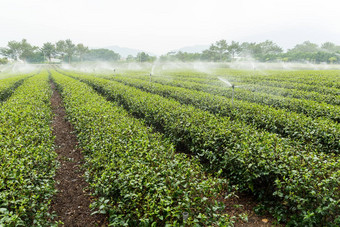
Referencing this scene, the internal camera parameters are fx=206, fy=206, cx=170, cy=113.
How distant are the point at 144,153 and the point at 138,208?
112 centimetres

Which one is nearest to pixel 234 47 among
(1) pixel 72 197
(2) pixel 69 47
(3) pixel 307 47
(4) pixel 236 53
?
(4) pixel 236 53

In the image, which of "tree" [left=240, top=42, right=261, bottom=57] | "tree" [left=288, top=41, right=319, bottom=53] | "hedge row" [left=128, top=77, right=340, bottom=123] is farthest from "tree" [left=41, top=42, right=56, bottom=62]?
"tree" [left=288, top=41, right=319, bottom=53]

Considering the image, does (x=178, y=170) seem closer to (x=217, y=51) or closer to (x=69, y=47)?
(x=217, y=51)

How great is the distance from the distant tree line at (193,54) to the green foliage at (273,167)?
237 feet

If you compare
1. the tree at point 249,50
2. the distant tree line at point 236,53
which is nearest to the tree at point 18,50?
the distant tree line at point 236,53

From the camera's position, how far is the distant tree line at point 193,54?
7000 centimetres

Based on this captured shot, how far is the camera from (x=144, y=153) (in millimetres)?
3484

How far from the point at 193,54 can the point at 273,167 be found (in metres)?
83.8

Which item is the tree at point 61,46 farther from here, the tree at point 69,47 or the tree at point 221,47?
the tree at point 221,47

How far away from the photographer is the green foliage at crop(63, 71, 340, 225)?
9.19ft

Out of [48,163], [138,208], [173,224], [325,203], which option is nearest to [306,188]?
[325,203]

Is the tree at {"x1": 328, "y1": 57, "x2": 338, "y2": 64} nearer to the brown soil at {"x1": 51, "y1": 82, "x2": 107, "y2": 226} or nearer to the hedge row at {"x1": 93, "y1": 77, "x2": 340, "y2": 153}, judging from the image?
the hedge row at {"x1": 93, "y1": 77, "x2": 340, "y2": 153}

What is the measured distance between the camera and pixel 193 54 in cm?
8300

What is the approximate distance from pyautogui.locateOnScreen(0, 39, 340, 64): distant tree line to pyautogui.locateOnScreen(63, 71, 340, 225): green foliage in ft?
237
